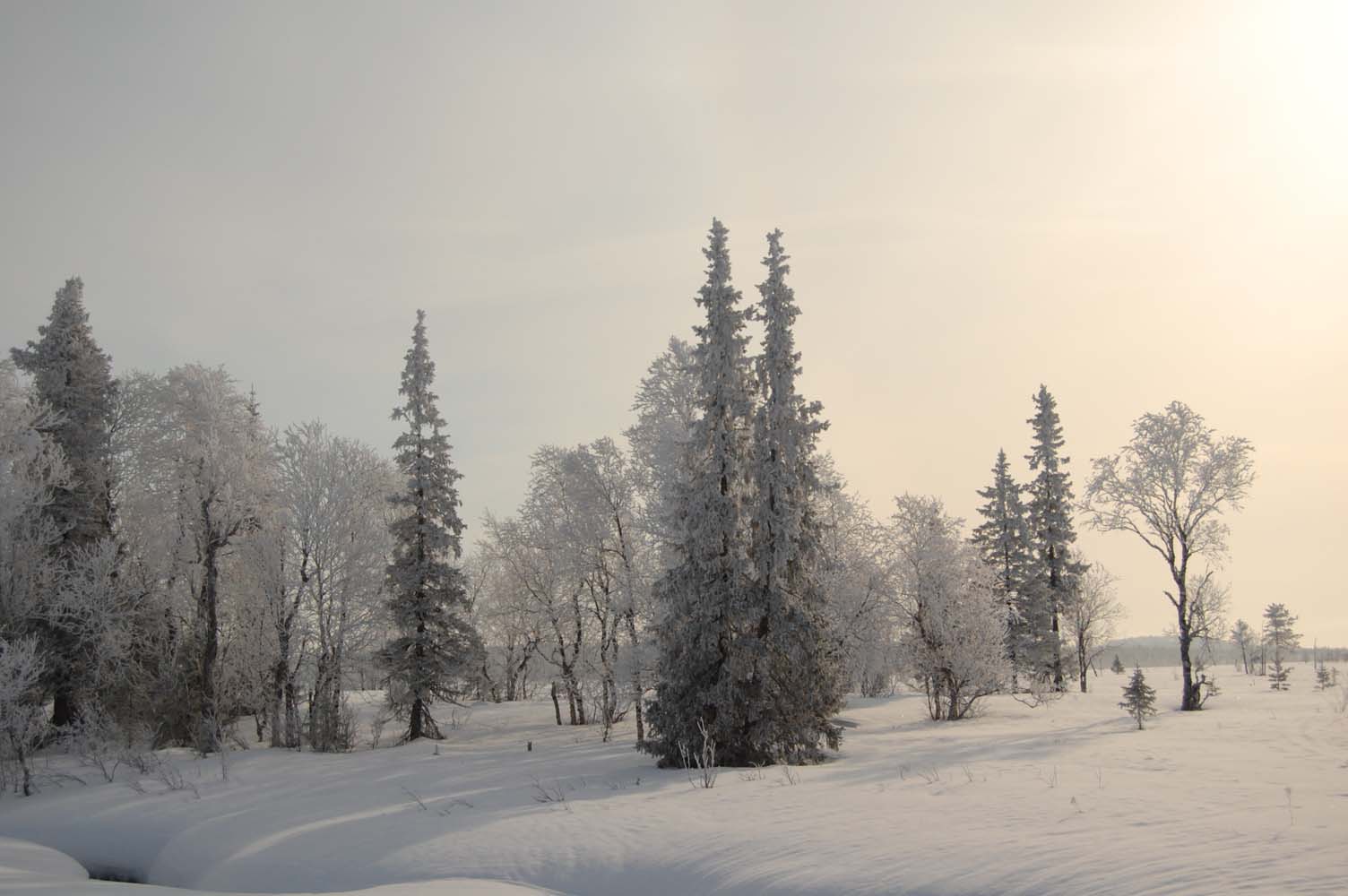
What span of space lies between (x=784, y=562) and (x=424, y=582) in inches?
657

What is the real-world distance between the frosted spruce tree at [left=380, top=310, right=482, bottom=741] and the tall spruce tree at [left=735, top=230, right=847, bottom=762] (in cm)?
1489

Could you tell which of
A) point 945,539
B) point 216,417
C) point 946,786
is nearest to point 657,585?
point 946,786

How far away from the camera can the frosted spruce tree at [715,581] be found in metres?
22.8

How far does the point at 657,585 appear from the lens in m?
24.3

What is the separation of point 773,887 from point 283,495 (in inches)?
1142

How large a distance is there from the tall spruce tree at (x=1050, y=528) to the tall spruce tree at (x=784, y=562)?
33244 mm

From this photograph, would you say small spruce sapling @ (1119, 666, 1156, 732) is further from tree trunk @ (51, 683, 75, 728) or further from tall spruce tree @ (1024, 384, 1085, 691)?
tree trunk @ (51, 683, 75, 728)

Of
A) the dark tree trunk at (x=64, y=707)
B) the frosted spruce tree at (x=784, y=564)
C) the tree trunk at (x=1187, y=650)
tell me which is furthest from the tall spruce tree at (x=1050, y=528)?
the dark tree trunk at (x=64, y=707)

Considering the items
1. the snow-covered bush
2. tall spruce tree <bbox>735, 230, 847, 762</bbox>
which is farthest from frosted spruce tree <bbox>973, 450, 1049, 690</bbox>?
tall spruce tree <bbox>735, 230, 847, 762</bbox>

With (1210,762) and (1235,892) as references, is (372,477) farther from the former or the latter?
(1235,892)

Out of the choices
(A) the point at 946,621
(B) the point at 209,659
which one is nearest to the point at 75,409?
(B) the point at 209,659

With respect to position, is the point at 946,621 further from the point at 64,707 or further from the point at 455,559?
the point at 64,707

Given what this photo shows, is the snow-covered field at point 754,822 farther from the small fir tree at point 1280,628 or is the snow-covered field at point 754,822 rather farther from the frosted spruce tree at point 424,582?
the small fir tree at point 1280,628

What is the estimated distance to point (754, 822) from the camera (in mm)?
14422
